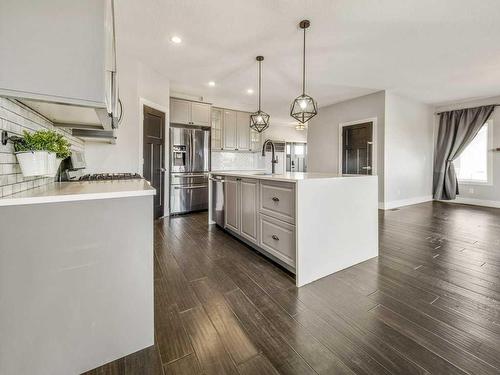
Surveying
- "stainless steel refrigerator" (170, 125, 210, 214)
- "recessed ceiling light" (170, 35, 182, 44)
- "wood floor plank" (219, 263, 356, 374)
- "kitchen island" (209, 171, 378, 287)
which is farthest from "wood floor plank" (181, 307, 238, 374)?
"stainless steel refrigerator" (170, 125, 210, 214)

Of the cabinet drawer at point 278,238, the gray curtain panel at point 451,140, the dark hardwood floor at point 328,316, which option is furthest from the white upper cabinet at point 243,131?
the gray curtain panel at point 451,140

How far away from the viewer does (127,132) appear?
351 centimetres

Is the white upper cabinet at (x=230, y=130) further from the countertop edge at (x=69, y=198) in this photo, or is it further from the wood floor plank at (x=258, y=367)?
the wood floor plank at (x=258, y=367)

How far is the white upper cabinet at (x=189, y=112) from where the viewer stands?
474 centimetres

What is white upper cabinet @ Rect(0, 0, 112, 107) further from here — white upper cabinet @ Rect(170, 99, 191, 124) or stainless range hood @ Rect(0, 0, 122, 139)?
white upper cabinet @ Rect(170, 99, 191, 124)

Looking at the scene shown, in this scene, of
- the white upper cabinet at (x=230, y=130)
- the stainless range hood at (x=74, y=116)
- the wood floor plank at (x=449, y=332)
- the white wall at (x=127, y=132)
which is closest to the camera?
the wood floor plank at (x=449, y=332)

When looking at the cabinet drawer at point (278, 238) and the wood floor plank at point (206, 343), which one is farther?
the cabinet drawer at point (278, 238)

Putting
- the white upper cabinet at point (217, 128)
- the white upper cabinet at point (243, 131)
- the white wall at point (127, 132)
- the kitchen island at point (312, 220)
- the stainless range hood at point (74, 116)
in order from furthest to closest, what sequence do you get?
the white upper cabinet at point (243, 131) → the white upper cabinet at point (217, 128) → the white wall at point (127, 132) → the kitchen island at point (312, 220) → the stainless range hood at point (74, 116)

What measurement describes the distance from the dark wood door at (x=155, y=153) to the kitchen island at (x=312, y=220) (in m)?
2.01

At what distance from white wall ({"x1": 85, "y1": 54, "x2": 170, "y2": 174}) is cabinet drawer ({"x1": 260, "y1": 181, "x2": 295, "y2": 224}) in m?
2.34

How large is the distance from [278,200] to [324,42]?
2.28 meters

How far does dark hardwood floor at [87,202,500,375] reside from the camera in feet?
3.75

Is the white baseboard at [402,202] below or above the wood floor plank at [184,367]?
above

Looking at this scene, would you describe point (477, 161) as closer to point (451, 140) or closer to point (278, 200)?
point (451, 140)
